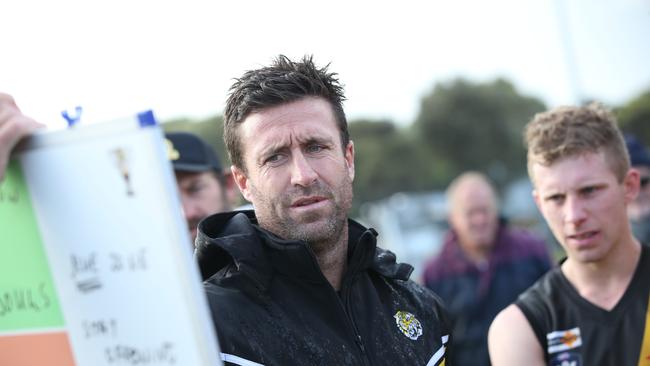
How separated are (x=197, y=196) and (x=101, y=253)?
2504 mm

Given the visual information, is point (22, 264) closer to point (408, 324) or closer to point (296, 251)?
point (296, 251)

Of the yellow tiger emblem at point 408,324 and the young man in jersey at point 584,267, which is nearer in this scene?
the yellow tiger emblem at point 408,324

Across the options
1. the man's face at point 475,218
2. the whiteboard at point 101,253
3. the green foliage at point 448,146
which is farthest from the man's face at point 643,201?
the green foliage at point 448,146

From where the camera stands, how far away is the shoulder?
3178 mm

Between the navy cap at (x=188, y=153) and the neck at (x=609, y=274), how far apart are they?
7.01 feet

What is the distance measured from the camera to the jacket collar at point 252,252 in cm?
243

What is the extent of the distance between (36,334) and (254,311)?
29.9 inches

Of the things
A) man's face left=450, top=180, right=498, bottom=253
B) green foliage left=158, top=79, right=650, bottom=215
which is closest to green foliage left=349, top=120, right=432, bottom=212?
green foliage left=158, top=79, right=650, bottom=215

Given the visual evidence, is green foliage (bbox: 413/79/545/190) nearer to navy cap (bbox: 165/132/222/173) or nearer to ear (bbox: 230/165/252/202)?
navy cap (bbox: 165/132/222/173)

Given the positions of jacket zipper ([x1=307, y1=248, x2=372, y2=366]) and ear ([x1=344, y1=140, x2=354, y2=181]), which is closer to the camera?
jacket zipper ([x1=307, y1=248, x2=372, y2=366])

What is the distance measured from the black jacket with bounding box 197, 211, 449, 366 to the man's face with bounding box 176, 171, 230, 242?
134cm

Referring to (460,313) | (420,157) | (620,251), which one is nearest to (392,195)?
(420,157)

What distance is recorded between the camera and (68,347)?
1794mm

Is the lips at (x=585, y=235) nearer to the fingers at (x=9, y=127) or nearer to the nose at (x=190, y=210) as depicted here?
the nose at (x=190, y=210)
